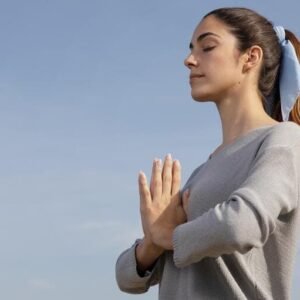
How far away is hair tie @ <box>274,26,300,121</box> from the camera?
395 centimetres

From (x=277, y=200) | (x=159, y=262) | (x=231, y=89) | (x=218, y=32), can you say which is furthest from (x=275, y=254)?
(x=218, y=32)

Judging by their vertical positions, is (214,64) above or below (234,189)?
above

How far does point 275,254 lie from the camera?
3416 mm

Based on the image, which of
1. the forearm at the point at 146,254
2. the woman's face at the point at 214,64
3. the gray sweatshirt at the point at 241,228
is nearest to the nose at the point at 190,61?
the woman's face at the point at 214,64

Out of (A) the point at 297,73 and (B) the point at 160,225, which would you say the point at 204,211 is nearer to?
(B) the point at 160,225

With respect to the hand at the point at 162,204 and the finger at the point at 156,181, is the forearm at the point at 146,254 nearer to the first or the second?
the hand at the point at 162,204

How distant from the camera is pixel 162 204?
3674 millimetres

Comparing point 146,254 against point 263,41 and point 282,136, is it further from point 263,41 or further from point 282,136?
point 263,41

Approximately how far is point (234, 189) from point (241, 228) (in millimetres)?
434

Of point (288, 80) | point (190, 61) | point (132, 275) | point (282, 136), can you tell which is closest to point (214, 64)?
point (190, 61)

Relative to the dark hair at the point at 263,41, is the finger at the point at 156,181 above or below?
below

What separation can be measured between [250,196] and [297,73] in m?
1.05

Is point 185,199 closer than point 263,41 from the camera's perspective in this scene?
Yes

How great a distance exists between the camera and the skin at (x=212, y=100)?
3660 mm
